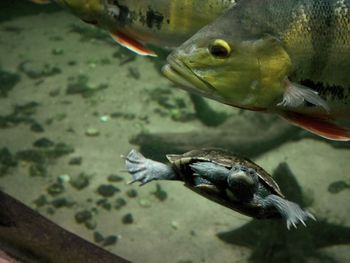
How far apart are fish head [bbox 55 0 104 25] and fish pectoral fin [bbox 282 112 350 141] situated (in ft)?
4.15

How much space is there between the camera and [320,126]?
5.22 feet

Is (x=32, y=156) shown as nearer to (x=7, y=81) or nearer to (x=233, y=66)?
(x=7, y=81)

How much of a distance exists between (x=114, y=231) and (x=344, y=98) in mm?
2488

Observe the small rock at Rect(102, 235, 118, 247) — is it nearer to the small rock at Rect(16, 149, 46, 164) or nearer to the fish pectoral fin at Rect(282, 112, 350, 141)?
the small rock at Rect(16, 149, 46, 164)

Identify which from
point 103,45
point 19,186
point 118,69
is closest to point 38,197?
point 19,186

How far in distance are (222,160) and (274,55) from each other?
0.64 meters

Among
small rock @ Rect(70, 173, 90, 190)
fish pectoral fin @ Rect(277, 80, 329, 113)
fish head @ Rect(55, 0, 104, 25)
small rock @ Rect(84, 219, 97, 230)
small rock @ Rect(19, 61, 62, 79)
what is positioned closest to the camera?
fish pectoral fin @ Rect(277, 80, 329, 113)

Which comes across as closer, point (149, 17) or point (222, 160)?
point (222, 160)

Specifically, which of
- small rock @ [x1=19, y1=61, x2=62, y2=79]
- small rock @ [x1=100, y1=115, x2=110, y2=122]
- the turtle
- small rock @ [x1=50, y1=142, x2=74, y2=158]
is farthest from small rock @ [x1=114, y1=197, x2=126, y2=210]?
small rock @ [x1=19, y1=61, x2=62, y2=79]

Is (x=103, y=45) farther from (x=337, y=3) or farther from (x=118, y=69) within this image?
(x=337, y=3)

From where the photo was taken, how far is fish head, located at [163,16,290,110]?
1.52 meters

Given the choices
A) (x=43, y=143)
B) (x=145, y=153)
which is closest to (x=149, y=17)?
(x=145, y=153)


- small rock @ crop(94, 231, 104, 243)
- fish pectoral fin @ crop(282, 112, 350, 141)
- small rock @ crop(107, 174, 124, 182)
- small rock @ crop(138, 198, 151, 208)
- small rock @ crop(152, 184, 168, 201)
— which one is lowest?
small rock @ crop(94, 231, 104, 243)

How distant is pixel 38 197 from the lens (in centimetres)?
385
